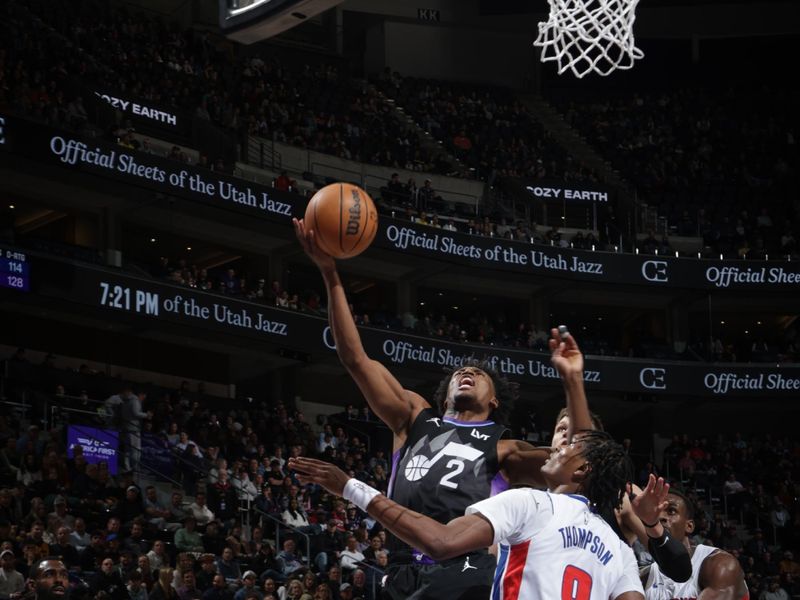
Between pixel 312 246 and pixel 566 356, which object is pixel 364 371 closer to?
pixel 312 246

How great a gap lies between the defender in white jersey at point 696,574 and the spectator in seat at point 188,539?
8773 mm

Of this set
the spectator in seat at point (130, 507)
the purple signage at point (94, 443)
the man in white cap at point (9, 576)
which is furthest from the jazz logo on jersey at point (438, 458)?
the purple signage at point (94, 443)

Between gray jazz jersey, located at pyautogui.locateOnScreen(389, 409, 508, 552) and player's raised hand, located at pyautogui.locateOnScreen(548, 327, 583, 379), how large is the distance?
2.48 feet

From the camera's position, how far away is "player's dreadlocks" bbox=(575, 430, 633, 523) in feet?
15.6

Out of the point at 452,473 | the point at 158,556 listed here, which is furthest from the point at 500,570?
the point at 158,556

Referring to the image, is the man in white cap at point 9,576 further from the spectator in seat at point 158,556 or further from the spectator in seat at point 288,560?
the spectator in seat at point 288,560

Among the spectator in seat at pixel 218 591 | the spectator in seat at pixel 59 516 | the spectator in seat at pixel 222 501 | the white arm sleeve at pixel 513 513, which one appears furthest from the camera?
the spectator in seat at pixel 222 501

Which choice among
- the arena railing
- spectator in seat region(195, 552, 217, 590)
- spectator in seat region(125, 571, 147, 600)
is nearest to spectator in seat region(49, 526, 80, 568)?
spectator in seat region(125, 571, 147, 600)

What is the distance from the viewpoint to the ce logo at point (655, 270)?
30.4 meters

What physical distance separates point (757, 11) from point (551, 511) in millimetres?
37431

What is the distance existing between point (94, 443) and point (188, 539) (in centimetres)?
381

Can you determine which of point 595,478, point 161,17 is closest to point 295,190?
point 161,17

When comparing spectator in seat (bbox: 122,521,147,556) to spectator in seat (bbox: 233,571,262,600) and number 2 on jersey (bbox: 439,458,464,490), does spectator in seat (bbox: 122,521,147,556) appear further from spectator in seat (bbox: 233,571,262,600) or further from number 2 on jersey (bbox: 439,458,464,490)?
number 2 on jersey (bbox: 439,458,464,490)

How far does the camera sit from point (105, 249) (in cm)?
2566
